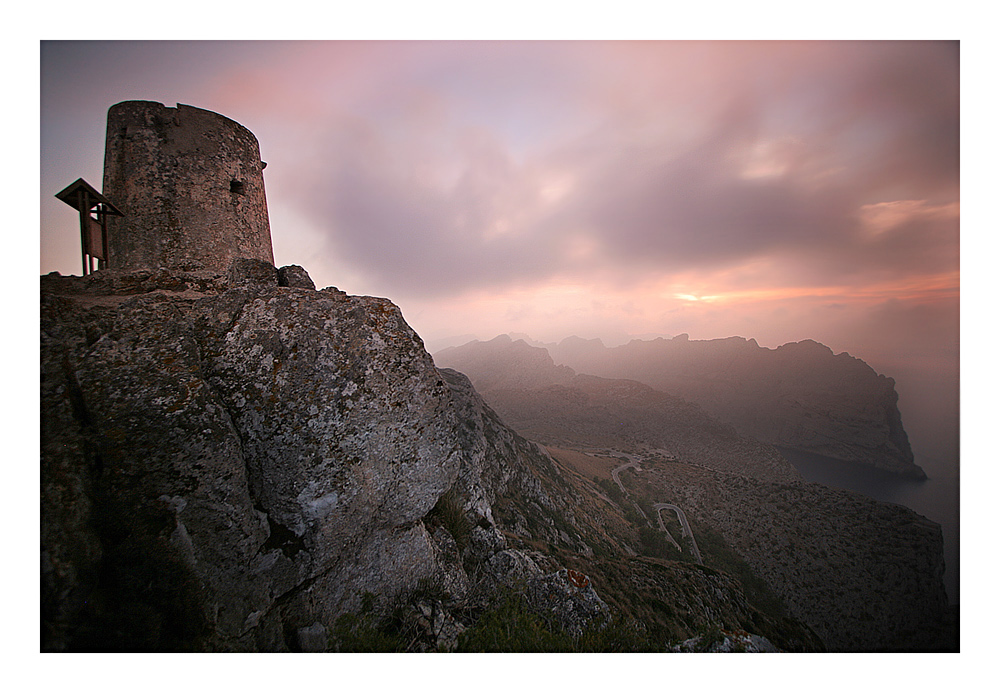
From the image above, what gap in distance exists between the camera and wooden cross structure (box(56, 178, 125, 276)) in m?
5.43

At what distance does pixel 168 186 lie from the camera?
652cm

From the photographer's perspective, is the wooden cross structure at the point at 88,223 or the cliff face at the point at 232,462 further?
the wooden cross structure at the point at 88,223

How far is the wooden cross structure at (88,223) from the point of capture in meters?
5.43

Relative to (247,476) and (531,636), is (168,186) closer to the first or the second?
(247,476)

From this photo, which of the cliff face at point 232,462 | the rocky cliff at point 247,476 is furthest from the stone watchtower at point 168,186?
the cliff face at point 232,462

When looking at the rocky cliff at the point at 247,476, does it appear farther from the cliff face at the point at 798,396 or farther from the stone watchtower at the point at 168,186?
the cliff face at the point at 798,396

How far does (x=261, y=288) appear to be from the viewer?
4438 millimetres

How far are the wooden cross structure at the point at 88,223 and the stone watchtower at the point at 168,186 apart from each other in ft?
1.55

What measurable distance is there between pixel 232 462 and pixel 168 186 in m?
6.54

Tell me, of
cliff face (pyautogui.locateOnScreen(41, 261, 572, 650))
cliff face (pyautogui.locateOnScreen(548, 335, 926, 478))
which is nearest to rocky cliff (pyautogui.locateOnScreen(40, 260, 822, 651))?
cliff face (pyautogui.locateOnScreen(41, 261, 572, 650))

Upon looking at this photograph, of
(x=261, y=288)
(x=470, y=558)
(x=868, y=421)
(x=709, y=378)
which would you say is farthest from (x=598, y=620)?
(x=709, y=378)

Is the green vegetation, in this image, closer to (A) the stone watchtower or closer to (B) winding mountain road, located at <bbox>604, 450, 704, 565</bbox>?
(A) the stone watchtower

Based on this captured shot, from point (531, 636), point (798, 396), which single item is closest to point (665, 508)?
point (531, 636)

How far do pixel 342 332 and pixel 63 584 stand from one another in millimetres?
2802
